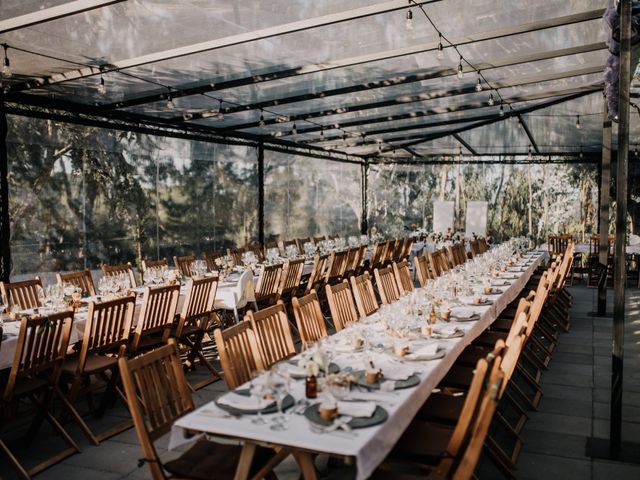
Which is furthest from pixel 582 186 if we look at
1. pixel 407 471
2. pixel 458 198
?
pixel 407 471

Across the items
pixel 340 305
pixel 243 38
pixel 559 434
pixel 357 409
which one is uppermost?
pixel 243 38

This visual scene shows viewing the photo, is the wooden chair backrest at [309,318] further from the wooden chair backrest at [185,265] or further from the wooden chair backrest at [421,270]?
the wooden chair backrest at [185,265]

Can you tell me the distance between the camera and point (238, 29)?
5.39 m

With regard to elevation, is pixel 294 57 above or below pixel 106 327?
above

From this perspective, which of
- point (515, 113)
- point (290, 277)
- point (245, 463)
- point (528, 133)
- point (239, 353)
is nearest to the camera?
point (245, 463)

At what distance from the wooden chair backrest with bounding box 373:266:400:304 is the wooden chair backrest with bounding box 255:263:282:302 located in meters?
1.33

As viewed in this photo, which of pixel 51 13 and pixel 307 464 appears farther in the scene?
pixel 51 13

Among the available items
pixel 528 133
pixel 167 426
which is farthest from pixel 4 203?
pixel 528 133

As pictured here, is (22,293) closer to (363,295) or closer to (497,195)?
(363,295)

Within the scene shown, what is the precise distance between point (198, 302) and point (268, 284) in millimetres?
1448

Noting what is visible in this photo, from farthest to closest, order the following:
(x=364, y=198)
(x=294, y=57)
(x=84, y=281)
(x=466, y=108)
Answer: (x=364, y=198)
(x=466, y=108)
(x=84, y=281)
(x=294, y=57)

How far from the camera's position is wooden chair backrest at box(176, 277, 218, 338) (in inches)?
214

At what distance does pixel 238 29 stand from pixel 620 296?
3.92 m

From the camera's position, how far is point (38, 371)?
4035mm
